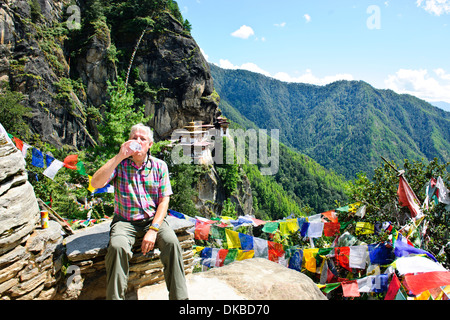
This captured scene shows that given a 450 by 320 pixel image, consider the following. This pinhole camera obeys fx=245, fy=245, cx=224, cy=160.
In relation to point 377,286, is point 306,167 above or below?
below

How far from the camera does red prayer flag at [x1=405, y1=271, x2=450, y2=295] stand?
4.34 metres

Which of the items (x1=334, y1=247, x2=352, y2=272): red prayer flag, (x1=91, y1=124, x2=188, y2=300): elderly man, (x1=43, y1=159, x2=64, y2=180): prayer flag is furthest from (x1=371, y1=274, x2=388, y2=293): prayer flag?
(x1=43, y1=159, x2=64, y2=180): prayer flag

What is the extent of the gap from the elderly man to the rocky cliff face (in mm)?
26870

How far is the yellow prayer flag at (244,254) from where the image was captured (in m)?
7.31

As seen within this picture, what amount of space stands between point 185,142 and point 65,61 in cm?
1754

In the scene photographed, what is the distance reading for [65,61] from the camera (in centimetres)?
3008

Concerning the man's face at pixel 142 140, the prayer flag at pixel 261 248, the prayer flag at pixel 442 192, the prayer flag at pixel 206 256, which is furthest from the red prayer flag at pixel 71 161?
the prayer flag at pixel 442 192

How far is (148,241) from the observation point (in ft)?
11.3

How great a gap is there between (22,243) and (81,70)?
35096mm

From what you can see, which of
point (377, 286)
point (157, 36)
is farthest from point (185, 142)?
point (377, 286)

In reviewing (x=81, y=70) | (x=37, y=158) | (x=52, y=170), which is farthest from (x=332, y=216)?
(x=81, y=70)

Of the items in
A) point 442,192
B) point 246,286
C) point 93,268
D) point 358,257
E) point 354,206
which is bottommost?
point 358,257

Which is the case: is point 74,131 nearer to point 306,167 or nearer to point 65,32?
point 65,32

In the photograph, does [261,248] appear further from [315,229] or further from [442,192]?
[442,192]
